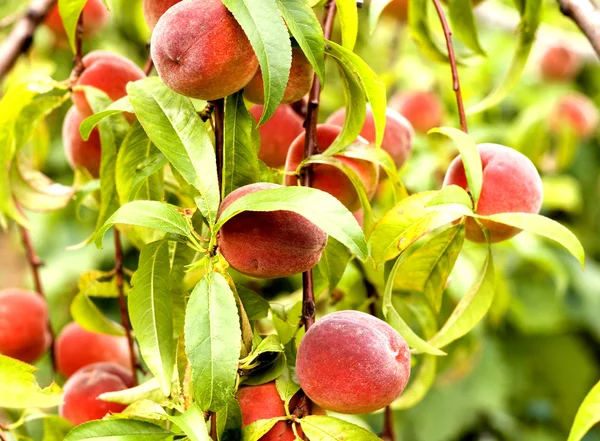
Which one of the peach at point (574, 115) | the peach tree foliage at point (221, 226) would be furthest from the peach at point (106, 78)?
the peach at point (574, 115)

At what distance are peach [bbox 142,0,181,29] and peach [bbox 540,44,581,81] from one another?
1.77 m

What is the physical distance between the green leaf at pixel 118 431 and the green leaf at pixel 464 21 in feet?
1.95

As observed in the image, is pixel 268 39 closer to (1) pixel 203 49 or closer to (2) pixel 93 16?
(1) pixel 203 49

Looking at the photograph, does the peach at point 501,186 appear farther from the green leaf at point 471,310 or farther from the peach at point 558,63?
the peach at point 558,63

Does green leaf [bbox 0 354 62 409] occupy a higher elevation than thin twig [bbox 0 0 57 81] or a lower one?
lower

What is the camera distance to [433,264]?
2.34 feet

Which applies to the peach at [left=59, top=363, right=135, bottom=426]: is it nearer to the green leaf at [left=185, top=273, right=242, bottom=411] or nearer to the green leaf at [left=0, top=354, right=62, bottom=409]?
the green leaf at [left=0, top=354, right=62, bottom=409]

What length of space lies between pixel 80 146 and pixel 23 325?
294mm

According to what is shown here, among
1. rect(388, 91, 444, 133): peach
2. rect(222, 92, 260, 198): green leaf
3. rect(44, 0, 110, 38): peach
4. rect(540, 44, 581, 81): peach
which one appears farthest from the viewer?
rect(540, 44, 581, 81): peach

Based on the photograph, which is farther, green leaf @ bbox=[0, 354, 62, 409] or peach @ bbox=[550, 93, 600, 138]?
peach @ bbox=[550, 93, 600, 138]

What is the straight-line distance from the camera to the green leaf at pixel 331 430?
575 mm

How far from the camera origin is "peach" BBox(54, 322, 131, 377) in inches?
40.4

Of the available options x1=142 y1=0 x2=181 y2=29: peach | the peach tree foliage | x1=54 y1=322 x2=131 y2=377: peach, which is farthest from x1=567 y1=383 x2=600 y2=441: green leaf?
x1=54 y1=322 x2=131 y2=377: peach

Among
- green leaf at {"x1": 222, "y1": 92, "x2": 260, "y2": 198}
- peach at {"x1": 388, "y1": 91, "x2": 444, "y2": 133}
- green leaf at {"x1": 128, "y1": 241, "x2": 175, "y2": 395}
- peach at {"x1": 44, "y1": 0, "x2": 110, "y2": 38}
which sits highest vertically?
green leaf at {"x1": 222, "y1": 92, "x2": 260, "y2": 198}
